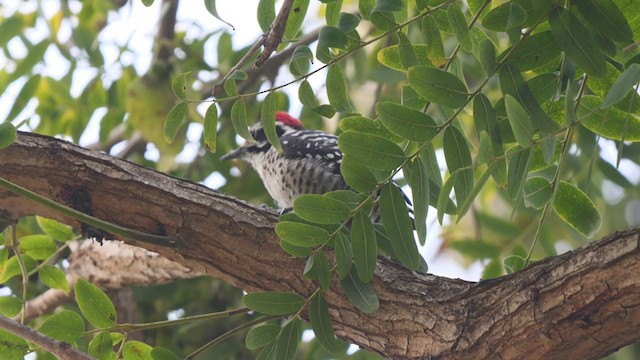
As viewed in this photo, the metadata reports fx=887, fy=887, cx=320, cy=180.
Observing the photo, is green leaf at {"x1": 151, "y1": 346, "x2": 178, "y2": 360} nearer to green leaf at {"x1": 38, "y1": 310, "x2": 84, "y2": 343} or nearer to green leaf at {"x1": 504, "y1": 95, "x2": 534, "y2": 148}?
green leaf at {"x1": 38, "y1": 310, "x2": 84, "y2": 343}

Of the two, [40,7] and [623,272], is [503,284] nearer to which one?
[623,272]

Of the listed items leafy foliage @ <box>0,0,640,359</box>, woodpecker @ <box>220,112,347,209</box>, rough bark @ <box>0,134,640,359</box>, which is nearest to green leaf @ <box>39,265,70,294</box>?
leafy foliage @ <box>0,0,640,359</box>

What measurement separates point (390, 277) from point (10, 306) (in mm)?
1190

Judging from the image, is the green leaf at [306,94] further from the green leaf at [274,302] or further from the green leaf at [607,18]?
the green leaf at [607,18]

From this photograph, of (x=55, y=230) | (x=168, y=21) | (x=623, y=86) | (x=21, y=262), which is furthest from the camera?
(x=168, y=21)

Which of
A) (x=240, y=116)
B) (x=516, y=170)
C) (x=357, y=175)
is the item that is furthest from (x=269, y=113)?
(x=516, y=170)

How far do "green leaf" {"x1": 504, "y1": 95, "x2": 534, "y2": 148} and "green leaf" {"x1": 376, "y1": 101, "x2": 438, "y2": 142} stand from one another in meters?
0.29

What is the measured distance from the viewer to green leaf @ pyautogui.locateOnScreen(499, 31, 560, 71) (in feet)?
6.47

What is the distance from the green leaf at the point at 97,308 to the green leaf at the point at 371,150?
87 centimetres

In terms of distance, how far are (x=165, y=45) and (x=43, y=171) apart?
6.81ft

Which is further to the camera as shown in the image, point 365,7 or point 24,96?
point 24,96

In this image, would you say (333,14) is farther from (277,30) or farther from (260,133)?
(260,133)

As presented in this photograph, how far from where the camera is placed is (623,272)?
1.87 metres

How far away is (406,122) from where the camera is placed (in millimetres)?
2004
